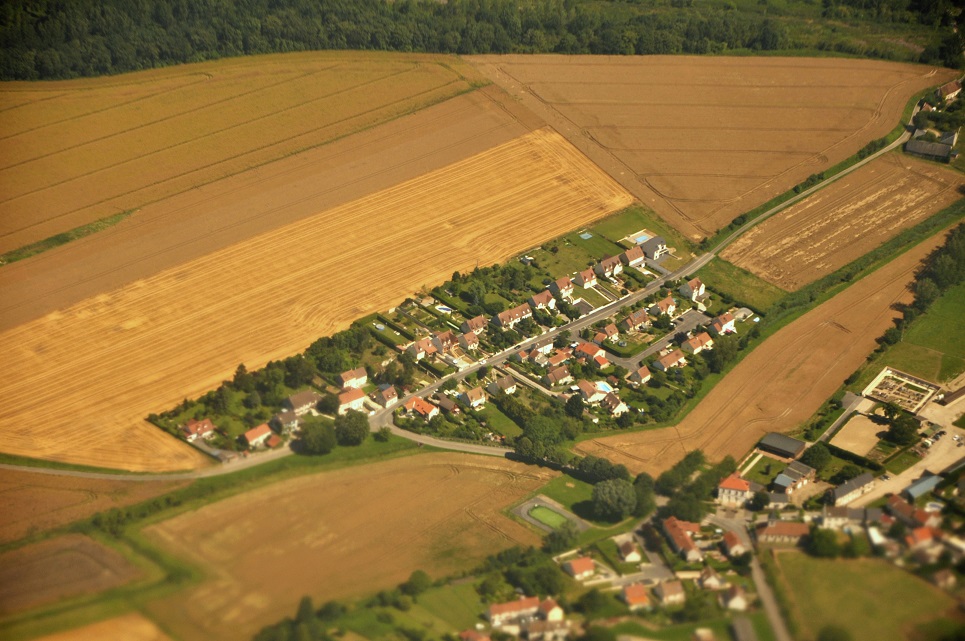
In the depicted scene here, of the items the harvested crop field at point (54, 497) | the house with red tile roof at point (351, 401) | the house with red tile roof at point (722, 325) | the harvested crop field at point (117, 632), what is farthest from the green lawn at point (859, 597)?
the harvested crop field at point (54, 497)

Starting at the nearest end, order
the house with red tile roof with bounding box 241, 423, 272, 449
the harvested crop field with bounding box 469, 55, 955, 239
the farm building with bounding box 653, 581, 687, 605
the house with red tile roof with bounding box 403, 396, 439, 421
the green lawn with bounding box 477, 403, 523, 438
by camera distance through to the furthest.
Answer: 1. the farm building with bounding box 653, 581, 687, 605
2. the house with red tile roof with bounding box 241, 423, 272, 449
3. the green lawn with bounding box 477, 403, 523, 438
4. the house with red tile roof with bounding box 403, 396, 439, 421
5. the harvested crop field with bounding box 469, 55, 955, 239

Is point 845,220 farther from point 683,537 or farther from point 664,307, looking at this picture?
point 683,537

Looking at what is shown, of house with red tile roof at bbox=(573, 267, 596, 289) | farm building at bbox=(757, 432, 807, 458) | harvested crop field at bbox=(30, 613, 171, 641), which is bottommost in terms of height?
harvested crop field at bbox=(30, 613, 171, 641)

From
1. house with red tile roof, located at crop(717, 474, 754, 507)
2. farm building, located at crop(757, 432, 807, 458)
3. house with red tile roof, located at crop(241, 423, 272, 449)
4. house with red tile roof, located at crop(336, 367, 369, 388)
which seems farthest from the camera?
house with red tile roof, located at crop(336, 367, 369, 388)

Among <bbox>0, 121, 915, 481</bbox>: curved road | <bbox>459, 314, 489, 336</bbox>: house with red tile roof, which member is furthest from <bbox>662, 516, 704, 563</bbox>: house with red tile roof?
<bbox>459, 314, 489, 336</bbox>: house with red tile roof

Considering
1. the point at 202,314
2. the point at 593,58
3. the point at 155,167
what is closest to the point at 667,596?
the point at 202,314

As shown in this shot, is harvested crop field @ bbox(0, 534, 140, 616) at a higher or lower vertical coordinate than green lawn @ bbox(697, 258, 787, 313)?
lower

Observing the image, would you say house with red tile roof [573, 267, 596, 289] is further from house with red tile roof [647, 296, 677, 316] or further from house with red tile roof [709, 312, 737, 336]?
house with red tile roof [709, 312, 737, 336]
